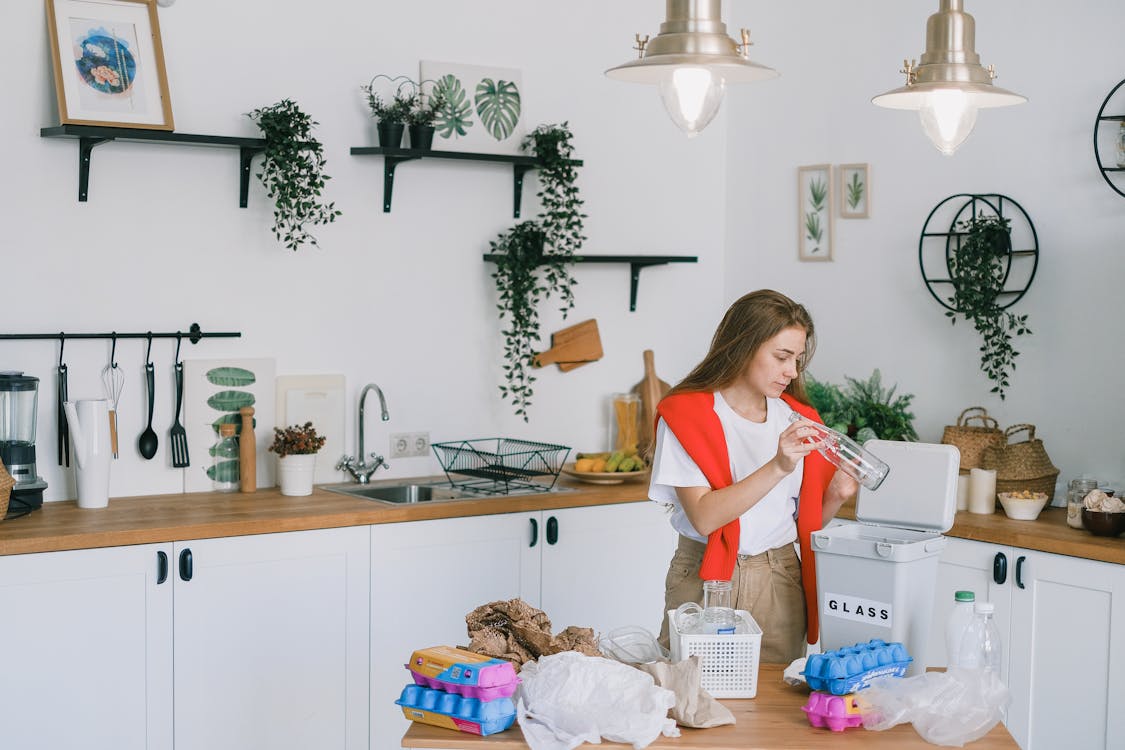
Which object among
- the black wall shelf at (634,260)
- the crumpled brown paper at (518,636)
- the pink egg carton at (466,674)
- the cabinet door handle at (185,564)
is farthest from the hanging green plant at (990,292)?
the cabinet door handle at (185,564)

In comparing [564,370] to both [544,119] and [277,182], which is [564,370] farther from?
[277,182]

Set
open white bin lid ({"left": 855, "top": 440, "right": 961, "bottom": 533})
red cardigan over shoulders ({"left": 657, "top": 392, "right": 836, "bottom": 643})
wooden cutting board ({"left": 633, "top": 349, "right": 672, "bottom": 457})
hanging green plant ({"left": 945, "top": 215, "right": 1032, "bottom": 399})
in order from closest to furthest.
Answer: open white bin lid ({"left": 855, "top": 440, "right": 961, "bottom": 533}), red cardigan over shoulders ({"left": 657, "top": 392, "right": 836, "bottom": 643}), hanging green plant ({"left": 945, "top": 215, "right": 1032, "bottom": 399}), wooden cutting board ({"left": 633, "top": 349, "right": 672, "bottom": 457})

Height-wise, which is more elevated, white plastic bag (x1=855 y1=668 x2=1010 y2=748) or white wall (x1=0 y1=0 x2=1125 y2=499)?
white wall (x1=0 y1=0 x2=1125 y2=499)

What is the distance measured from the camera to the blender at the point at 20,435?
11.4 feet

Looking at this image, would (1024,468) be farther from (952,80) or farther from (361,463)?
(361,463)

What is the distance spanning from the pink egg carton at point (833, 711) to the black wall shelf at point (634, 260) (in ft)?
→ 8.30

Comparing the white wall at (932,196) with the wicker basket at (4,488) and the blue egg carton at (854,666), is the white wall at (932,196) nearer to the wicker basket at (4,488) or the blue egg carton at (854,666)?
the blue egg carton at (854,666)

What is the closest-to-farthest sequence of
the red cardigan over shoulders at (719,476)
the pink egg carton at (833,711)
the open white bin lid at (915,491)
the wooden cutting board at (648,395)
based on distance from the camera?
the pink egg carton at (833,711) < the open white bin lid at (915,491) < the red cardigan over shoulders at (719,476) < the wooden cutting board at (648,395)

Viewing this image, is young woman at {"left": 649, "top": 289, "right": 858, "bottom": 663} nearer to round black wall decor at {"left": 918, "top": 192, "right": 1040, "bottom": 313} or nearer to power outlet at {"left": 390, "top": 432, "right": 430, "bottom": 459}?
round black wall decor at {"left": 918, "top": 192, "right": 1040, "bottom": 313}

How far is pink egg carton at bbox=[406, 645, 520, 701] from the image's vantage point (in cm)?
208

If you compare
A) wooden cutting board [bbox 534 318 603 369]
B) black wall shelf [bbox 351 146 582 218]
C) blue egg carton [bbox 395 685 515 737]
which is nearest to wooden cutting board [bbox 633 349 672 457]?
wooden cutting board [bbox 534 318 603 369]

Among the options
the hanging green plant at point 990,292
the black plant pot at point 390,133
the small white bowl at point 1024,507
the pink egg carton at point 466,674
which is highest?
the black plant pot at point 390,133

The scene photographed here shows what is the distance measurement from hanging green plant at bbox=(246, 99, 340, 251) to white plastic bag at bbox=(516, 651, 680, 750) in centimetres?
215

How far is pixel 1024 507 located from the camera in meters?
3.67
